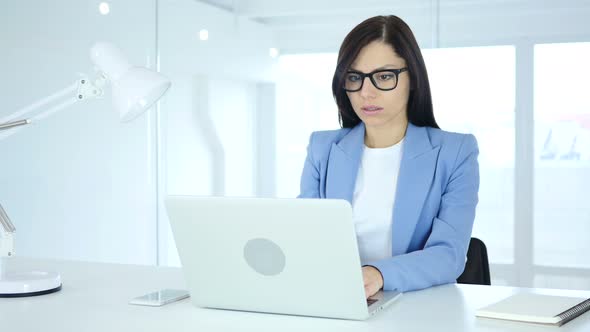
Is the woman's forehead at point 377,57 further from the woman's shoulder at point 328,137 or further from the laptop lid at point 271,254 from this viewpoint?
the laptop lid at point 271,254

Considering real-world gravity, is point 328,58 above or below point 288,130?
above

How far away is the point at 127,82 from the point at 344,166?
92cm

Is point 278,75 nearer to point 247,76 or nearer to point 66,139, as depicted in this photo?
point 247,76

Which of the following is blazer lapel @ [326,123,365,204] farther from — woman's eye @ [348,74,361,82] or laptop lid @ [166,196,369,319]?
laptop lid @ [166,196,369,319]

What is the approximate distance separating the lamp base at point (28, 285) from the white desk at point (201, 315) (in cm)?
3

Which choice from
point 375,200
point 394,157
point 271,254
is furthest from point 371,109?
point 271,254

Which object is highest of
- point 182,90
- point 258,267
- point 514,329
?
point 182,90

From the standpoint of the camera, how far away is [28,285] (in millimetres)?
2025

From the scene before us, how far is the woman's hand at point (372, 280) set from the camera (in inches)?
75.0

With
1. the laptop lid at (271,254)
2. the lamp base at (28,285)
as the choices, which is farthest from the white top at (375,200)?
the lamp base at (28,285)

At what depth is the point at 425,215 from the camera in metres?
2.46

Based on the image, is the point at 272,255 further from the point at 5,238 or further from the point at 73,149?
the point at 73,149

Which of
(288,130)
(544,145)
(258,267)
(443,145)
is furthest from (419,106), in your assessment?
(288,130)

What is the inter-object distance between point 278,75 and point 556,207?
1.68 m
